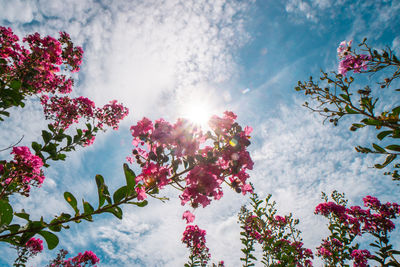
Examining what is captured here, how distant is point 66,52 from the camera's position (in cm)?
436

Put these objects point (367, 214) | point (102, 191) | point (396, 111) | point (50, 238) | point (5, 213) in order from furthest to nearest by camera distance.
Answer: point (367, 214)
point (396, 111)
point (102, 191)
point (50, 238)
point (5, 213)

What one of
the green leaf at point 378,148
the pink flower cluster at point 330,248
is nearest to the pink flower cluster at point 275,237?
the pink flower cluster at point 330,248

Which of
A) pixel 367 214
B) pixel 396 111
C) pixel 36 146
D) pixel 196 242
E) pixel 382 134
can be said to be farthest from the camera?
pixel 196 242

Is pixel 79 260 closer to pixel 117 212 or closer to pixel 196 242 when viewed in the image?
pixel 196 242

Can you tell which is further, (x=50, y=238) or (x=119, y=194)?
(x=119, y=194)

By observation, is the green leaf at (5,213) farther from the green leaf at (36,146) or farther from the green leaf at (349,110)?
the green leaf at (349,110)

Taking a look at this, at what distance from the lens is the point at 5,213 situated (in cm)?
138

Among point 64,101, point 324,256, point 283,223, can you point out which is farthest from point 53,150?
point 324,256

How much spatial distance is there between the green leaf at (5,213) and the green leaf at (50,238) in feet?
0.78

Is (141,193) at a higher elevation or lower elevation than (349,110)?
lower

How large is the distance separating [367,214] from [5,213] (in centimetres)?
727

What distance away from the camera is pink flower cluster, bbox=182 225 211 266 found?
6590 mm

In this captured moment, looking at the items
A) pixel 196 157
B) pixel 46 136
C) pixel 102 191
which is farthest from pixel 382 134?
pixel 46 136

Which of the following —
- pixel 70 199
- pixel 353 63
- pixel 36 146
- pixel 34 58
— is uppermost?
pixel 34 58
